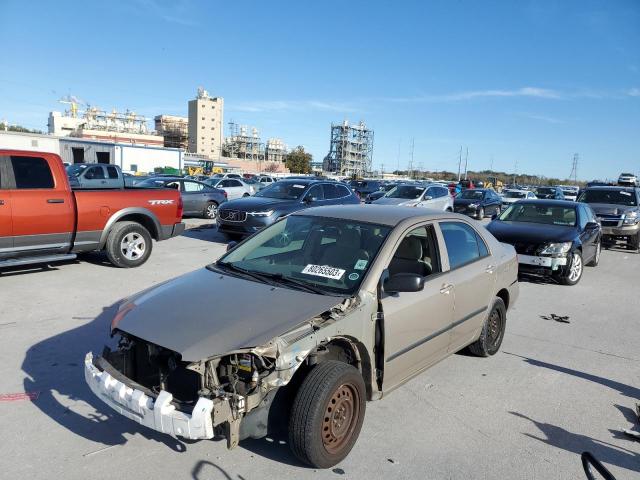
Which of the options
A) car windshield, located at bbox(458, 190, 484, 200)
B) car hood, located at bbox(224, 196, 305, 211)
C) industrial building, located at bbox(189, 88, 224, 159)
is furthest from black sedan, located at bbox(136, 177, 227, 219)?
industrial building, located at bbox(189, 88, 224, 159)

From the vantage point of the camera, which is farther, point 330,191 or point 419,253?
point 330,191

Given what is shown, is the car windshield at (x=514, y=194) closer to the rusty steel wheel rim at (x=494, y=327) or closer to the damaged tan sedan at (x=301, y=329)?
the rusty steel wheel rim at (x=494, y=327)

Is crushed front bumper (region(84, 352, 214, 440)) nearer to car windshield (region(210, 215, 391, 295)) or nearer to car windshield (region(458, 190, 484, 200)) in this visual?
car windshield (region(210, 215, 391, 295))

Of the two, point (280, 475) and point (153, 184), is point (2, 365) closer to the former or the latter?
point (280, 475)

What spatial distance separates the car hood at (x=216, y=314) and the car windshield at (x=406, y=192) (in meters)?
15.5

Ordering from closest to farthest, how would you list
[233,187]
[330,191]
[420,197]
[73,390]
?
[73,390] → [330,191] → [420,197] → [233,187]

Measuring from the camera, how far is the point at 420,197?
59.5ft

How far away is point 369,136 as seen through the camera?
396 ft

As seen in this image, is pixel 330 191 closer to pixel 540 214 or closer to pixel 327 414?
pixel 540 214

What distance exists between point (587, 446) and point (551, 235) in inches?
242

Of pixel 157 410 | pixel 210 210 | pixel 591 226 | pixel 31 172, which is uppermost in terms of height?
pixel 31 172

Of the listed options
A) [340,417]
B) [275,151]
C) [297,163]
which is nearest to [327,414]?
[340,417]

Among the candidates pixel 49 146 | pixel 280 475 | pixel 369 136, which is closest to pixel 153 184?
pixel 280 475

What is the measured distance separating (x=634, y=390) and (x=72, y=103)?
545ft
